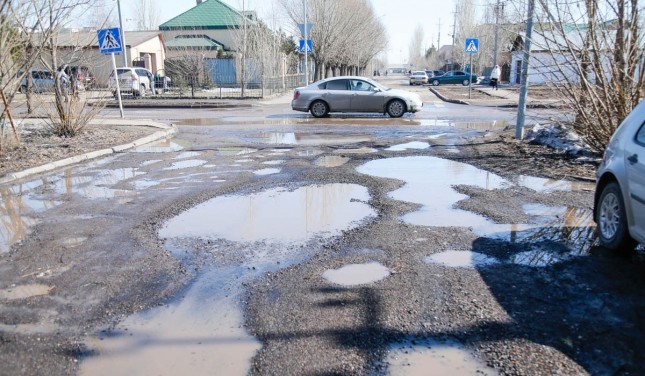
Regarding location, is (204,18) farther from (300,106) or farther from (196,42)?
(300,106)

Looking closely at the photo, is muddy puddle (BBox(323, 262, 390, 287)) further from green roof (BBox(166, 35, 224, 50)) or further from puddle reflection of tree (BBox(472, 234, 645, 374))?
green roof (BBox(166, 35, 224, 50))

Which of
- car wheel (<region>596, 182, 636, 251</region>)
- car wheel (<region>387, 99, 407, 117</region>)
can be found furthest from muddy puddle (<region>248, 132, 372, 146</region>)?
car wheel (<region>596, 182, 636, 251</region>)

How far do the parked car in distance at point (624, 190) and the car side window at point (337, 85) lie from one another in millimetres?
14581

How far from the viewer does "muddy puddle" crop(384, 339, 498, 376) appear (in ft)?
10.6

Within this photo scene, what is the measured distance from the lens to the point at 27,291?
449 cm

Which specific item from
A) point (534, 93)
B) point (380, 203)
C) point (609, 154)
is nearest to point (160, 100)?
point (534, 93)

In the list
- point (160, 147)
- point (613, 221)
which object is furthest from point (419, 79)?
point (613, 221)

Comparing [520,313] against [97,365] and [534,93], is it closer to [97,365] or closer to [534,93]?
[97,365]

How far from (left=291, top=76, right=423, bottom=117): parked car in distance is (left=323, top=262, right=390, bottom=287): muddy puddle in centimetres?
1525

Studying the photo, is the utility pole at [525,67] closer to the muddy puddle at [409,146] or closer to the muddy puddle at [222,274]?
the muddy puddle at [409,146]

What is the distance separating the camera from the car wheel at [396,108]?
Result: 64.7 ft

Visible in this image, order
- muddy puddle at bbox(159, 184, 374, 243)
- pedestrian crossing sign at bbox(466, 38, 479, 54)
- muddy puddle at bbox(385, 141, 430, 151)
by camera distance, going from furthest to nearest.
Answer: pedestrian crossing sign at bbox(466, 38, 479, 54) < muddy puddle at bbox(385, 141, 430, 151) < muddy puddle at bbox(159, 184, 374, 243)

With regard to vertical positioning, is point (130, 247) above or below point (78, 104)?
below

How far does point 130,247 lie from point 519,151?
28.9 ft
